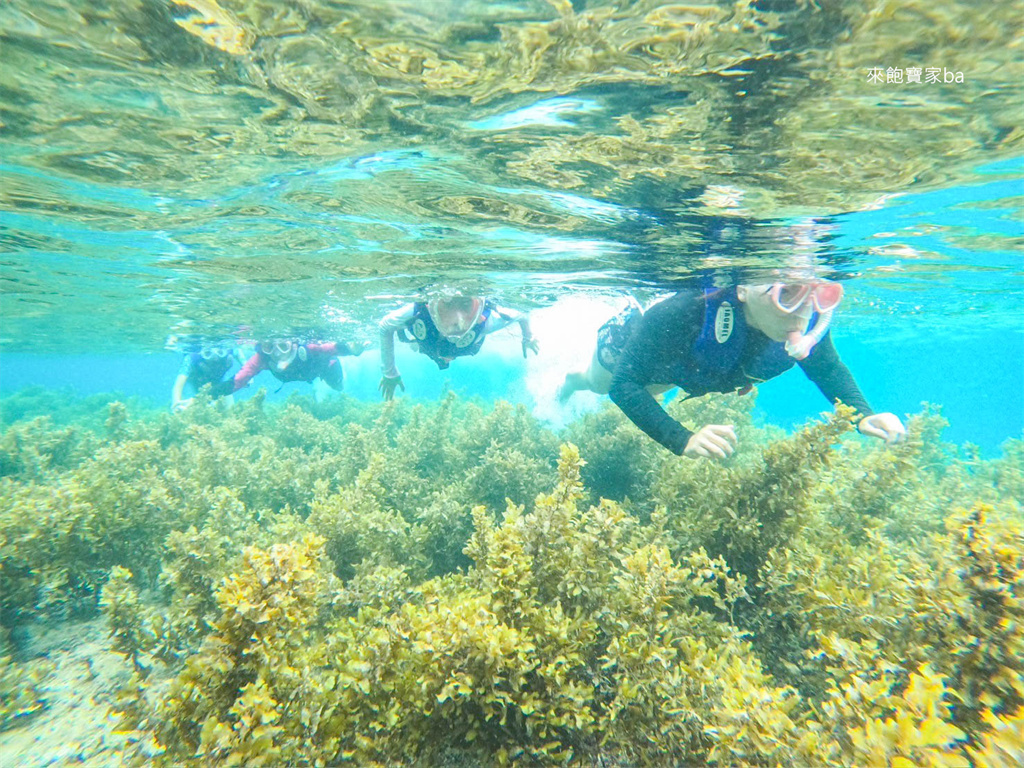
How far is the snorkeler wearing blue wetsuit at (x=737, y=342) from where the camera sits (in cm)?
604

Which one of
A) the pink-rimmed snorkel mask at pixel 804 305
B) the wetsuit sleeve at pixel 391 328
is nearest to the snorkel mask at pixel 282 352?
the wetsuit sleeve at pixel 391 328

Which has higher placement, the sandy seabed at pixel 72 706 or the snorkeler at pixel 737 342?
the snorkeler at pixel 737 342

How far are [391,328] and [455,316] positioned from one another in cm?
197

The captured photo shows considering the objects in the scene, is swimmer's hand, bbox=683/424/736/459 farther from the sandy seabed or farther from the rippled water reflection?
the sandy seabed

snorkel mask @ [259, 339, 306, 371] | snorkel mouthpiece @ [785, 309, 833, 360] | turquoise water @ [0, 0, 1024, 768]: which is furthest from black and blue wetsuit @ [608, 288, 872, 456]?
snorkel mask @ [259, 339, 306, 371]

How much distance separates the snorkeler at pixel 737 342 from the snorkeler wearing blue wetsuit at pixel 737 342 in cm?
1

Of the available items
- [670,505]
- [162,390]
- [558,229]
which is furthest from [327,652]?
[162,390]

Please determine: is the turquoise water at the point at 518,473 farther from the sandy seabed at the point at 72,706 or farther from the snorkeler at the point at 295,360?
the snorkeler at the point at 295,360

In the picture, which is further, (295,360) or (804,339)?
(295,360)

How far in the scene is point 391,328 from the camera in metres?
11.7

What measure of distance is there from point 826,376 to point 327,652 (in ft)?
22.8

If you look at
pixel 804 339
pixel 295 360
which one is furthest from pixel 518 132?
pixel 295 360

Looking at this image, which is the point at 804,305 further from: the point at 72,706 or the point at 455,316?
the point at 72,706

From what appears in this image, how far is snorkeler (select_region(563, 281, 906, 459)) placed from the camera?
238 inches
